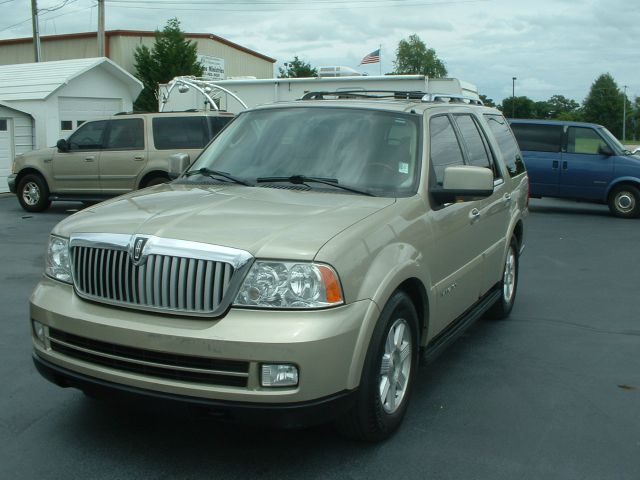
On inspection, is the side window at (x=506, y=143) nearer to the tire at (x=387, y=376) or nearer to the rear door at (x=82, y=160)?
the tire at (x=387, y=376)

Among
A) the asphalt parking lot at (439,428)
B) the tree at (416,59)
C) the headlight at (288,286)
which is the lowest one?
the asphalt parking lot at (439,428)

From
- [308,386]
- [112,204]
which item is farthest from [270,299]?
[112,204]

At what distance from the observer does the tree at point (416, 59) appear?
9669 centimetres

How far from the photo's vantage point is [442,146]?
17.2 feet

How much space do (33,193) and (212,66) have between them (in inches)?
1228

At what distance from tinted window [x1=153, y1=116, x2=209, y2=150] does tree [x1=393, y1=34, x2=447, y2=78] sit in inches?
3321

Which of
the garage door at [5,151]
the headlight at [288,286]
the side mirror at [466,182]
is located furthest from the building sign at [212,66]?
the headlight at [288,286]

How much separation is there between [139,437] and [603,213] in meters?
14.8

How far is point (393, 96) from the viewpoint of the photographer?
6078 mm

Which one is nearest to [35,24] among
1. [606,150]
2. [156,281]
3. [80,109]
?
[80,109]

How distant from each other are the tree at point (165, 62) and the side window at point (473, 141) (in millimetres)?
35020

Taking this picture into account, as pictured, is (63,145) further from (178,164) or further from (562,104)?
(562,104)

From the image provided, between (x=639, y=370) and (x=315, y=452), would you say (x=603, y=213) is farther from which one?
(x=315, y=452)

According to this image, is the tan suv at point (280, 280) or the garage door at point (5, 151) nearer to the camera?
the tan suv at point (280, 280)
